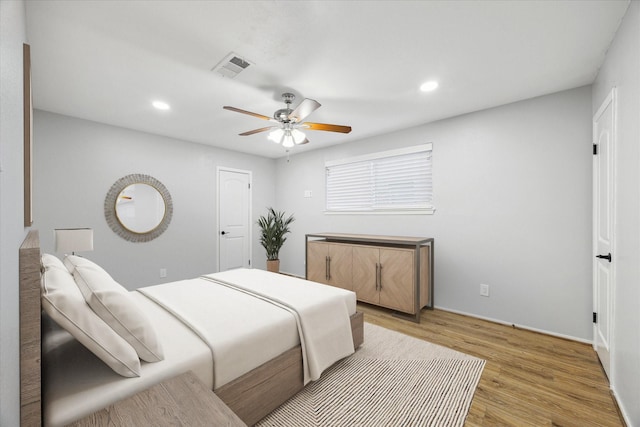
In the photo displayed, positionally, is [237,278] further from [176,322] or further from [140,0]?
[140,0]

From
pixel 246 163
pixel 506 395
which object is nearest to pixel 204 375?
pixel 506 395

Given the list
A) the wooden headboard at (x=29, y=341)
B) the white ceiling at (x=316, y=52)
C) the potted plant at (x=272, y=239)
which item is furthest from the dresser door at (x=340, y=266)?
the wooden headboard at (x=29, y=341)

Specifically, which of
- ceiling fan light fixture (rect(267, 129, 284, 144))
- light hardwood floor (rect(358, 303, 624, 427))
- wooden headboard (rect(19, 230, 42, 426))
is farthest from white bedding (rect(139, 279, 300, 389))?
ceiling fan light fixture (rect(267, 129, 284, 144))

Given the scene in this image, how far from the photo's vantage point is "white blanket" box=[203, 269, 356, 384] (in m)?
1.84

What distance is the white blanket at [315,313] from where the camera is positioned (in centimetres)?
184

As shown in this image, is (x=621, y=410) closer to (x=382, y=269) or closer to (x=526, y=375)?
(x=526, y=375)

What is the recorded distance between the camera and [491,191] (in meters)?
3.08

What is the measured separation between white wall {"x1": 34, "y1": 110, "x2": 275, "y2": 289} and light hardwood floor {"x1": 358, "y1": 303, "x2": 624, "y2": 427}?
3120mm

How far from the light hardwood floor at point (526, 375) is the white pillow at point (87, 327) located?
1.89m

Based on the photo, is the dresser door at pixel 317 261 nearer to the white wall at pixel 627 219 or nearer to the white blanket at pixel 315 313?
the white blanket at pixel 315 313

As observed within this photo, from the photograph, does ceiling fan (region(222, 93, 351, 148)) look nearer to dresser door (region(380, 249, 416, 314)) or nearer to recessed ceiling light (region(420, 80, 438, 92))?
recessed ceiling light (region(420, 80, 438, 92))

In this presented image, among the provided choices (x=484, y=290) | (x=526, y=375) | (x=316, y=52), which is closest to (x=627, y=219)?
(x=526, y=375)

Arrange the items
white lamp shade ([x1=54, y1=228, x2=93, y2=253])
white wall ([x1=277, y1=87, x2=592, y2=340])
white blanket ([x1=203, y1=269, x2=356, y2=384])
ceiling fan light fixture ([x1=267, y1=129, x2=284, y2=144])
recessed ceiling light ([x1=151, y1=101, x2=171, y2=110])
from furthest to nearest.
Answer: recessed ceiling light ([x1=151, y1=101, x2=171, y2=110]), ceiling fan light fixture ([x1=267, y1=129, x2=284, y2=144]), white wall ([x1=277, y1=87, x2=592, y2=340]), white lamp shade ([x1=54, y1=228, x2=93, y2=253]), white blanket ([x1=203, y1=269, x2=356, y2=384])

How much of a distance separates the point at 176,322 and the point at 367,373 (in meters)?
1.42
